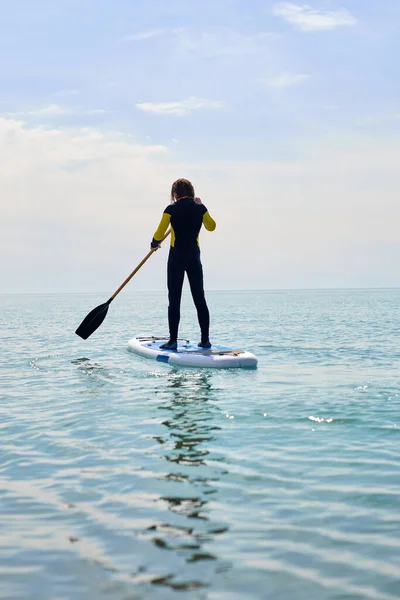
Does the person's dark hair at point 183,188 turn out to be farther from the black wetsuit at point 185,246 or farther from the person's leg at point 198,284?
the person's leg at point 198,284

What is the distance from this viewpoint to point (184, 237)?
1182cm

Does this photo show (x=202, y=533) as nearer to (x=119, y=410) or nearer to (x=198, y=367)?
(x=119, y=410)

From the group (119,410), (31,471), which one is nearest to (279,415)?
(119,410)

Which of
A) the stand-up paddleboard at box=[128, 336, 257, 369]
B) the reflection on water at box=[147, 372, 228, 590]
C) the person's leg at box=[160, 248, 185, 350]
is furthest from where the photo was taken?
the person's leg at box=[160, 248, 185, 350]

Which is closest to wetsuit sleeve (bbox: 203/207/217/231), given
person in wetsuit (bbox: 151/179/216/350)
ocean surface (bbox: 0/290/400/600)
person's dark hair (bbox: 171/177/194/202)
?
person in wetsuit (bbox: 151/179/216/350)

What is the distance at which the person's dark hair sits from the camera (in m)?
11.8

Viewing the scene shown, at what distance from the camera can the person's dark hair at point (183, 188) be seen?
38.6 ft

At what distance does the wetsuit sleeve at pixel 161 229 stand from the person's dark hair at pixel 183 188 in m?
0.42

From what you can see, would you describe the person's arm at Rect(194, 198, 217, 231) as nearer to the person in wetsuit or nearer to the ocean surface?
the person in wetsuit

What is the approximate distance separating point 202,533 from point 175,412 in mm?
3769

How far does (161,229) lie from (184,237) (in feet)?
1.52

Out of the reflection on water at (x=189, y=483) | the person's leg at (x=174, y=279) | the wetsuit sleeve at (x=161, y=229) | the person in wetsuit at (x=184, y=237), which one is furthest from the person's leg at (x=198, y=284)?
the reflection on water at (x=189, y=483)

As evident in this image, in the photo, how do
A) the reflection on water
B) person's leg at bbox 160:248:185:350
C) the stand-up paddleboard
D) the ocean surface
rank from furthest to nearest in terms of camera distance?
person's leg at bbox 160:248:185:350 → the stand-up paddleboard → the reflection on water → the ocean surface

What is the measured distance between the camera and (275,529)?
3.87 m
